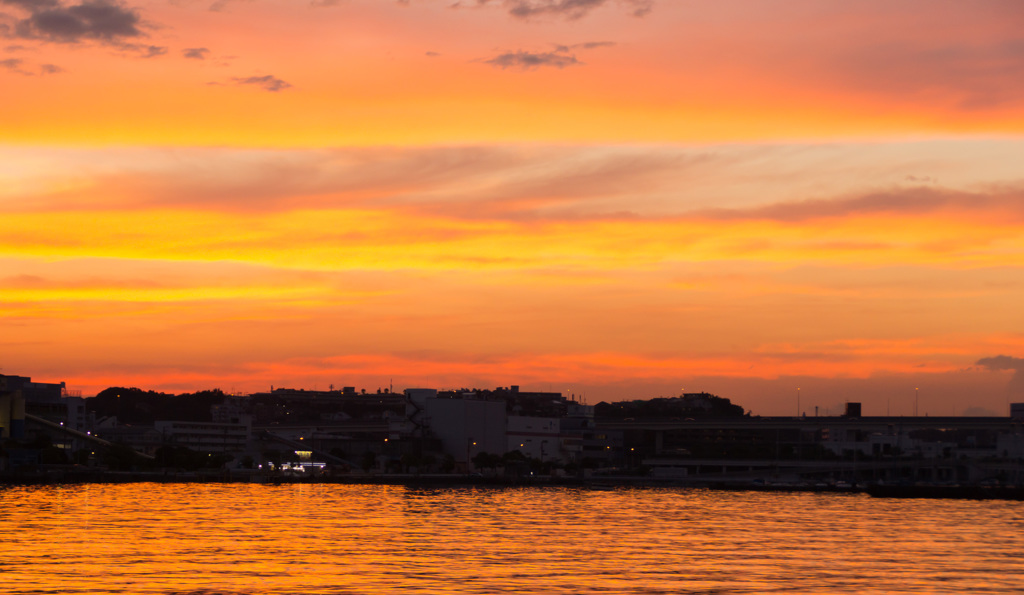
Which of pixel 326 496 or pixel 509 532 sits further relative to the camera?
pixel 326 496

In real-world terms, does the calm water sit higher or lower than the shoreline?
higher

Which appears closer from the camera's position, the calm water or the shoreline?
the calm water

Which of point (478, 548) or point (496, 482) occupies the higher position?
point (478, 548)

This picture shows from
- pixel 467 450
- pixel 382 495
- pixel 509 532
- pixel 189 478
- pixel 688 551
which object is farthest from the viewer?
pixel 467 450

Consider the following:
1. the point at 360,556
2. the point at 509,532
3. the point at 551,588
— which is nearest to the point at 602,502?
the point at 509,532

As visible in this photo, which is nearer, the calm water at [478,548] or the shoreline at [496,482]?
the calm water at [478,548]

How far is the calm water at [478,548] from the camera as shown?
46.9 metres

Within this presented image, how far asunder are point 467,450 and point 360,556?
13863 centimetres

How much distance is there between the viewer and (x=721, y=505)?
11919 cm

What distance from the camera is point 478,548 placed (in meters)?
61.3

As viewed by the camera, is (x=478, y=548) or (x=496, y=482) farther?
(x=496, y=482)

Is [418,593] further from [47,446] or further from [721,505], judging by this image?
[47,446]

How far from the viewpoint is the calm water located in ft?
154

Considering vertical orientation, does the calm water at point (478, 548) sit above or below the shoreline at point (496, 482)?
above
